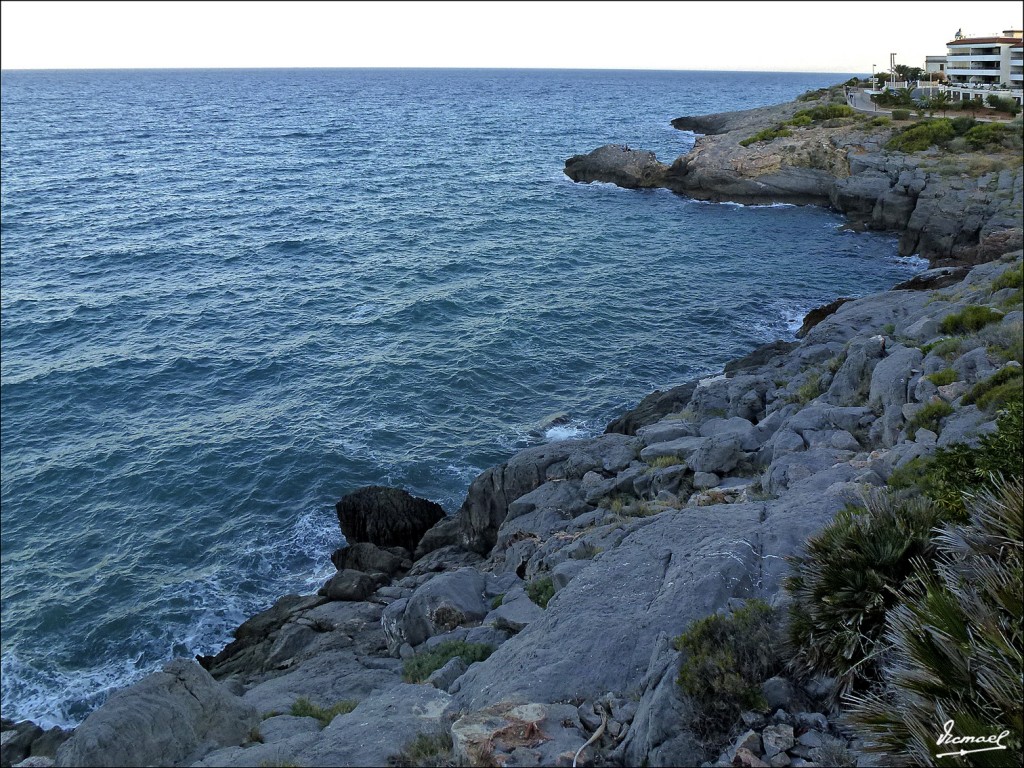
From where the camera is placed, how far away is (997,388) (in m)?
15.2

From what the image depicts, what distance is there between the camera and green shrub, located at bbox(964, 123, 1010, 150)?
5475 centimetres

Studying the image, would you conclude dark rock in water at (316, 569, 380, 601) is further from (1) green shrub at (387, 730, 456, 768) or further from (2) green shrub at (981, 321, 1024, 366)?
(2) green shrub at (981, 321, 1024, 366)

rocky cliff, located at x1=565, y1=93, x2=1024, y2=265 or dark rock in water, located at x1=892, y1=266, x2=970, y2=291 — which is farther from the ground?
rocky cliff, located at x1=565, y1=93, x2=1024, y2=265

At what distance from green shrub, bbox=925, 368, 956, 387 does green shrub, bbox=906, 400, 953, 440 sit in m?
1.32

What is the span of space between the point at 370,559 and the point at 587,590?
11.0m

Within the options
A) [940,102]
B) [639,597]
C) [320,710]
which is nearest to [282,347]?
[320,710]

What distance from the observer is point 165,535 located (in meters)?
23.9

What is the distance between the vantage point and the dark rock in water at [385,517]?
23.1 m

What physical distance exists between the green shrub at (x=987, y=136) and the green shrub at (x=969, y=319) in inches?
1636

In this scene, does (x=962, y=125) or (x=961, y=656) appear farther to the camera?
(x=962, y=125)

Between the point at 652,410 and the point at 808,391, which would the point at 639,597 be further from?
the point at 652,410

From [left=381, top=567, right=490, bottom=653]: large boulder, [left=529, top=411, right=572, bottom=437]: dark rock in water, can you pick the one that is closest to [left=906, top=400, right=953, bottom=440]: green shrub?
[left=381, top=567, right=490, bottom=653]: large boulder

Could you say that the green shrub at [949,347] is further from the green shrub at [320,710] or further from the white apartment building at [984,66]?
the white apartment building at [984,66]

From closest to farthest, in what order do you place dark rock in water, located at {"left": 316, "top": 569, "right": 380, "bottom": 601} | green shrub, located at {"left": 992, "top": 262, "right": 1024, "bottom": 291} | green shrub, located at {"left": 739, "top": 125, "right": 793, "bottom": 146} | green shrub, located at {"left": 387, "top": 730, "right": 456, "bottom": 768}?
green shrub, located at {"left": 387, "top": 730, "right": 456, "bottom": 768}, dark rock in water, located at {"left": 316, "top": 569, "right": 380, "bottom": 601}, green shrub, located at {"left": 992, "top": 262, "right": 1024, "bottom": 291}, green shrub, located at {"left": 739, "top": 125, "right": 793, "bottom": 146}
